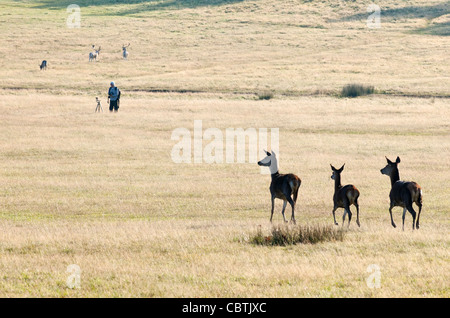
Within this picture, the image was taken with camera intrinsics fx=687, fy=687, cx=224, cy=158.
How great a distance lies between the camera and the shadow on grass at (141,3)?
127 metres

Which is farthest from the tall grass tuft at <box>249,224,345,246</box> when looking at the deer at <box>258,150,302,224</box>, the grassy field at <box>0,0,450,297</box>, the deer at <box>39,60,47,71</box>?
the deer at <box>39,60,47,71</box>

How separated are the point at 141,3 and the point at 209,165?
110m

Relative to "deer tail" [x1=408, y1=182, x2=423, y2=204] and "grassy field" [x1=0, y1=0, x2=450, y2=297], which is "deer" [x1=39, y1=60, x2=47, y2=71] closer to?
"grassy field" [x1=0, y1=0, x2=450, y2=297]

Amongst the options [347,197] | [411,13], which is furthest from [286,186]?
[411,13]

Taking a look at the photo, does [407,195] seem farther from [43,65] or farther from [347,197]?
[43,65]

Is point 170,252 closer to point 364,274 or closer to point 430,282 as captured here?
point 364,274

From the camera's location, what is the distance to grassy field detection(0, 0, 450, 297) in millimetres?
10992

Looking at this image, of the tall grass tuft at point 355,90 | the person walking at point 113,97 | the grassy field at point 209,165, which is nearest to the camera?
the grassy field at point 209,165

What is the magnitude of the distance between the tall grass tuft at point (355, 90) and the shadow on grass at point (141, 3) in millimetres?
72333

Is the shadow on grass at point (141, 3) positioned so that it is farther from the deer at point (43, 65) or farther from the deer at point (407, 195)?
the deer at point (407, 195)

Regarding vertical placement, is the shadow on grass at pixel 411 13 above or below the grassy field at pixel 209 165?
above

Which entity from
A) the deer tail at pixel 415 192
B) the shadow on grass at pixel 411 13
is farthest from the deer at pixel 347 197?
the shadow on grass at pixel 411 13

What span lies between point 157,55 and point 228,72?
16882 mm
